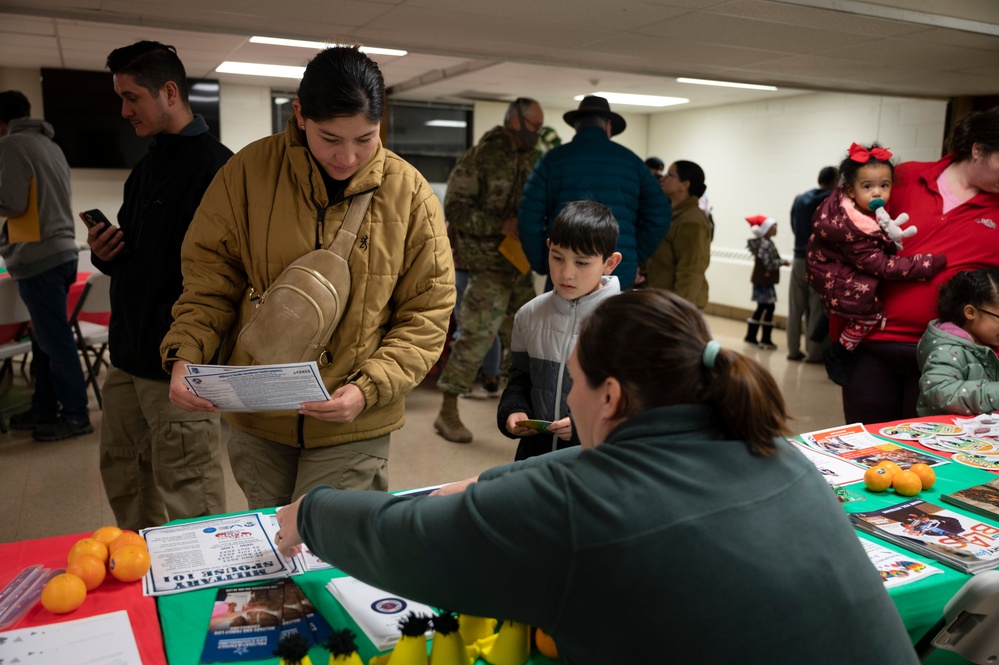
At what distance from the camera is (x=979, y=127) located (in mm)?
2600

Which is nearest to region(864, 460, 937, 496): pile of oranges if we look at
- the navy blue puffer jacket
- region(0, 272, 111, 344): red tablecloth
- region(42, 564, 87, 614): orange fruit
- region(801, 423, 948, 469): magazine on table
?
region(801, 423, 948, 469): magazine on table

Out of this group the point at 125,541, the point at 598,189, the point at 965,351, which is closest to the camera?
the point at 125,541

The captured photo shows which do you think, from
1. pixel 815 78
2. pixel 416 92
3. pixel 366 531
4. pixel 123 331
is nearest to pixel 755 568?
pixel 366 531

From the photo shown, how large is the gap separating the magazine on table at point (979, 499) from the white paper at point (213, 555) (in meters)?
1.46

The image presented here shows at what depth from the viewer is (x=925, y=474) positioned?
1.87 m

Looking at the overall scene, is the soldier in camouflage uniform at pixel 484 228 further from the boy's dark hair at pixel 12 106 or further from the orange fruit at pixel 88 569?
the orange fruit at pixel 88 569

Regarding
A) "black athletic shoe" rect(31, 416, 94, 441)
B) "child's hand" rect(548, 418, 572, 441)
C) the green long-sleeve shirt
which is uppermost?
the green long-sleeve shirt

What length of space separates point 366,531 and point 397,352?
68cm

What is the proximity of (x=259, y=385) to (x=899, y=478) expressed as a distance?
146 centimetres

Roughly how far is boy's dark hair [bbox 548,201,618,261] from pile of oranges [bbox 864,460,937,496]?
2.87 feet

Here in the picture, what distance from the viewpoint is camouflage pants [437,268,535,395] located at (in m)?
4.32

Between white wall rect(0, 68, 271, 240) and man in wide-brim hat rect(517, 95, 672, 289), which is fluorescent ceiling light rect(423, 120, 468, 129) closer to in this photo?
white wall rect(0, 68, 271, 240)

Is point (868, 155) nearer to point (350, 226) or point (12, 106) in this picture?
point (350, 226)

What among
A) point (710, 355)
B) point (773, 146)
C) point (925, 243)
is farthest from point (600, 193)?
point (773, 146)
